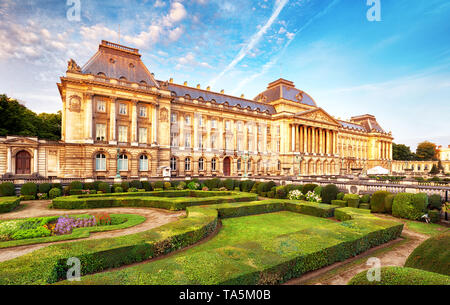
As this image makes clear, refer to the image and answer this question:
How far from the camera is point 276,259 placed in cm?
622

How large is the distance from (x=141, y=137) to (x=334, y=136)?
5183 cm

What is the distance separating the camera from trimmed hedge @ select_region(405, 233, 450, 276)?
484cm

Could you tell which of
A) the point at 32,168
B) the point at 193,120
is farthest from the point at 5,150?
the point at 193,120

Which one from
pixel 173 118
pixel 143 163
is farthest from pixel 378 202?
pixel 173 118

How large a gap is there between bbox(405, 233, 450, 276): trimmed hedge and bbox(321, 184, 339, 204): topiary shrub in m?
13.9

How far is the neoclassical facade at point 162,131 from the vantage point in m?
31.3

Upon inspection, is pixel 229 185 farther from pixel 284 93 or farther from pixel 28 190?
pixel 284 93

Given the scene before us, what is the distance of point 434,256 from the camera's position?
5129mm

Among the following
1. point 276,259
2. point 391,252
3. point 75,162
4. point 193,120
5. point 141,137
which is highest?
point 193,120

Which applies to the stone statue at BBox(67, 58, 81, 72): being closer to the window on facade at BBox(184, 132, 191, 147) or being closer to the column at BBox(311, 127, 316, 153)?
the window on facade at BBox(184, 132, 191, 147)

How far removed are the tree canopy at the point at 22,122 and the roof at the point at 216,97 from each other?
2636 cm

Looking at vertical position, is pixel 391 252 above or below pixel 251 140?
below

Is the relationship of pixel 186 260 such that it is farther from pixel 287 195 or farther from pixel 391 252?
pixel 287 195
